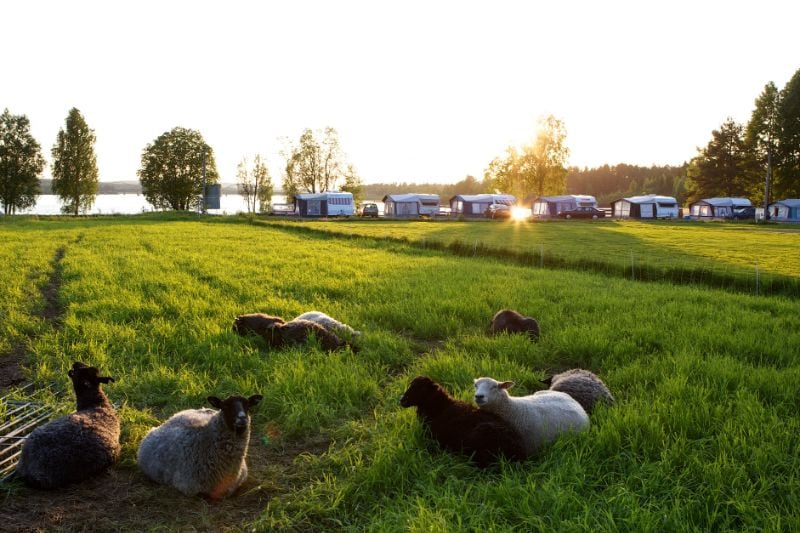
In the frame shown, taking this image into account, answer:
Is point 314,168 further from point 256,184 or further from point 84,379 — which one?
point 84,379

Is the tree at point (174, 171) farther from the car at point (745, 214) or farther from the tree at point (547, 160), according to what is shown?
the car at point (745, 214)

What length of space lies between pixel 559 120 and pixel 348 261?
70.8 metres

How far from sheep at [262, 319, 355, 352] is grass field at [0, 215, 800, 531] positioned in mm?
386

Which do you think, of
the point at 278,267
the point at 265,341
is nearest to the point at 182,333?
the point at 265,341

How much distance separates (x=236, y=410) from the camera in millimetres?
4559

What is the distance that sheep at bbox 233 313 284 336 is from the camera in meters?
9.00

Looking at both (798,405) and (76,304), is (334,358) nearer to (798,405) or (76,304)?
(798,405)

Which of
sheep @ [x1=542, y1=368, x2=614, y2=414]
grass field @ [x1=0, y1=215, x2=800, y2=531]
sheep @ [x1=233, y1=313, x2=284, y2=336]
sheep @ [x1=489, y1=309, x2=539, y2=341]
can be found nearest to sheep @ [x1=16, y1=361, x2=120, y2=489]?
grass field @ [x1=0, y1=215, x2=800, y2=531]

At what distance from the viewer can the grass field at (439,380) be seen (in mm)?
4031

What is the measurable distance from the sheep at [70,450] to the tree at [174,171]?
79.2m

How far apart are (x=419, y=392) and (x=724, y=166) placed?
91848mm

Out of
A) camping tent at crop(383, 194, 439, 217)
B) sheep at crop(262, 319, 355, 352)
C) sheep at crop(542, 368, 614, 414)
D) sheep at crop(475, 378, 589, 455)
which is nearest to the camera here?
sheep at crop(475, 378, 589, 455)

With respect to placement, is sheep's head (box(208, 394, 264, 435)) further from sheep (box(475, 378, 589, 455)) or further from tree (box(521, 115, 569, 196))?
tree (box(521, 115, 569, 196))

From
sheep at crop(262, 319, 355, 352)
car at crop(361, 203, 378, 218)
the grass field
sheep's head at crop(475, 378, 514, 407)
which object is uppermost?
car at crop(361, 203, 378, 218)
